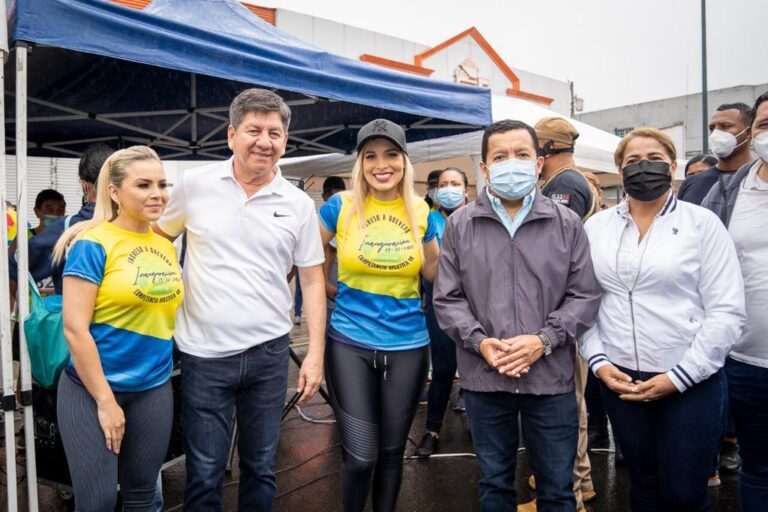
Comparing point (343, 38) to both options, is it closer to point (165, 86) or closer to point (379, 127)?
point (165, 86)

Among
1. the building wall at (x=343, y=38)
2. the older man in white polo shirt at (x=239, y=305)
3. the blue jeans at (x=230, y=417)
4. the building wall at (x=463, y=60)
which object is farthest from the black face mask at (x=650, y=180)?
the building wall at (x=463, y=60)

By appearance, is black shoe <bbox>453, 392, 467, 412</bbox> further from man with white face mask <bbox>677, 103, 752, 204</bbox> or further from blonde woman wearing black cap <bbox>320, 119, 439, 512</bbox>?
man with white face mask <bbox>677, 103, 752, 204</bbox>

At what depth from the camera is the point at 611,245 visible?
2193 mm

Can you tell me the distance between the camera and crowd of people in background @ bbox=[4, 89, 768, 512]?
77.7 inches

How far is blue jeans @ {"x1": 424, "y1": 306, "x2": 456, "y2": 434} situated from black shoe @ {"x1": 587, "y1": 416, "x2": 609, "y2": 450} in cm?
107

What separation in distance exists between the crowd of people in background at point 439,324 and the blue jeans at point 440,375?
1.37 meters

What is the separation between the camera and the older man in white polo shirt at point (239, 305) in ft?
7.05

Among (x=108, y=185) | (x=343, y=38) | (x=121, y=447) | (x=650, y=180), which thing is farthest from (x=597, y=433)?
(x=343, y=38)

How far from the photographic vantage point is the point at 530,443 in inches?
85.2

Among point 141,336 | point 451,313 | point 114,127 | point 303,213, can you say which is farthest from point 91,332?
point 114,127

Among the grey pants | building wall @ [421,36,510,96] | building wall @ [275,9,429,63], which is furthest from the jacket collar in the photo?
building wall @ [421,36,510,96]

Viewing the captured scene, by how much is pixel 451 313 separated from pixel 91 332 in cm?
132

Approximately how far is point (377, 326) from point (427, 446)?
1.71 meters

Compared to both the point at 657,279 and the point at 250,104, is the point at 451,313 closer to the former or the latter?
the point at 657,279
